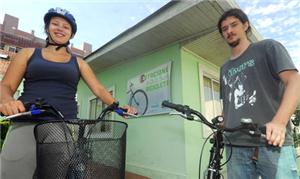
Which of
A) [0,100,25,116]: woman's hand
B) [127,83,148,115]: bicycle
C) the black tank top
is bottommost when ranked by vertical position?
[0,100,25,116]: woman's hand

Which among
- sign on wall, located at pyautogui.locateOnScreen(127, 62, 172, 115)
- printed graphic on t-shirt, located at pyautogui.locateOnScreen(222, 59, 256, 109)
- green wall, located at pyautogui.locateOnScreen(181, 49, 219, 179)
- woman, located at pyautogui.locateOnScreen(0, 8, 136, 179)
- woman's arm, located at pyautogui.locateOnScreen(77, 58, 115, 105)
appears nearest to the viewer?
woman, located at pyautogui.locateOnScreen(0, 8, 136, 179)

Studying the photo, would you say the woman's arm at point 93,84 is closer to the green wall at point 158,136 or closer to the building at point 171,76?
the building at point 171,76

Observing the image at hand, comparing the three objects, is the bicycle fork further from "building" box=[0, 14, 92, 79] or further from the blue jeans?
"building" box=[0, 14, 92, 79]

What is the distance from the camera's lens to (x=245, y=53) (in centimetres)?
161

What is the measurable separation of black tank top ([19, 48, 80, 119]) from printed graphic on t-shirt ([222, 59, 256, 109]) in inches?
45.9

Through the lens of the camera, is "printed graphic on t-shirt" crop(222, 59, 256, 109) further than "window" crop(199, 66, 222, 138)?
No

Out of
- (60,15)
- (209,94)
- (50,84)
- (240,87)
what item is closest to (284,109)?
(240,87)

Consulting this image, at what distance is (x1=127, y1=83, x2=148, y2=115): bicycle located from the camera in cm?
459

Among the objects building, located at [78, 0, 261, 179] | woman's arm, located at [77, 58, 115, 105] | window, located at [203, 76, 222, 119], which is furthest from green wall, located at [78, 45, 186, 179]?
woman's arm, located at [77, 58, 115, 105]

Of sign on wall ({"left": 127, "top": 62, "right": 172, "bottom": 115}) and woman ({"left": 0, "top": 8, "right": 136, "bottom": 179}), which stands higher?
sign on wall ({"left": 127, "top": 62, "right": 172, "bottom": 115})

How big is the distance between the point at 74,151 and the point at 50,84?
0.57 metres

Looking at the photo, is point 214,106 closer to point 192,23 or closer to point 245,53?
point 192,23

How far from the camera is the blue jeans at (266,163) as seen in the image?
1261 mm

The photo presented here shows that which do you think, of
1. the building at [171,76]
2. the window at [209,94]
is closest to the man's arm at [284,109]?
the building at [171,76]
